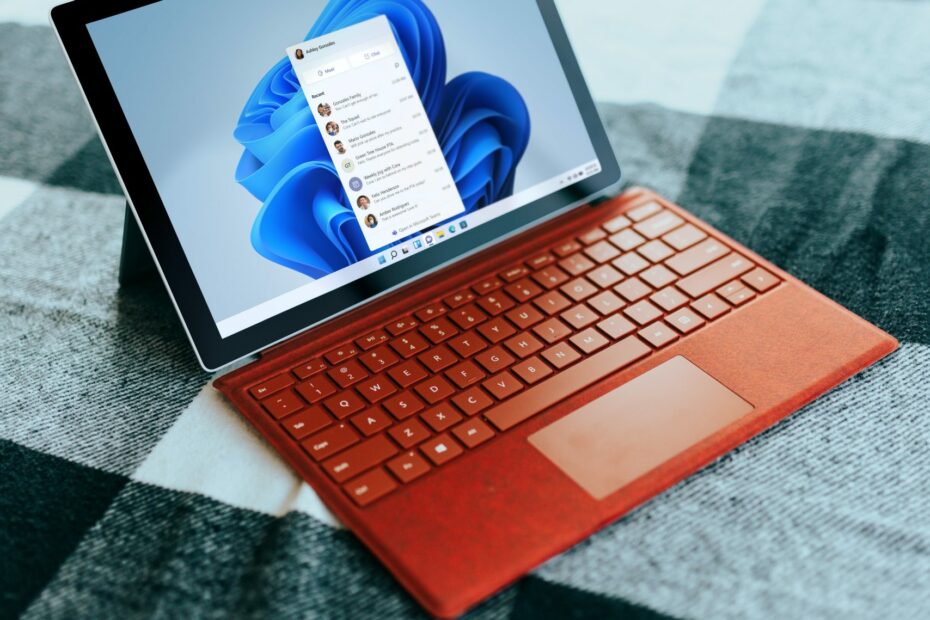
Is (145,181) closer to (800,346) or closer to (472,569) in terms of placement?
(472,569)

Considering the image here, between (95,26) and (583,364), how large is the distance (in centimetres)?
39

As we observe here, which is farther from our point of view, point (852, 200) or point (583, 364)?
point (852, 200)

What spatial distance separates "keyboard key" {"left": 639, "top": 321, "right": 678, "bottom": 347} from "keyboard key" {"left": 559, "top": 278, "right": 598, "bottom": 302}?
0.05 m

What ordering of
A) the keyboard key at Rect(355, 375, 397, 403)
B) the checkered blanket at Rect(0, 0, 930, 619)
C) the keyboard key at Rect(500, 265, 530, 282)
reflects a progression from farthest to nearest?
the keyboard key at Rect(500, 265, 530, 282)
the keyboard key at Rect(355, 375, 397, 403)
the checkered blanket at Rect(0, 0, 930, 619)

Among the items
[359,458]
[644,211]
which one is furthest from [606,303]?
[359,458]

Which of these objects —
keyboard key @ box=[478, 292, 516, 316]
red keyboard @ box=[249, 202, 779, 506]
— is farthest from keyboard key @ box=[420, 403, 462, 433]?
keyboard key @ box=[478, 292, 516, 316]

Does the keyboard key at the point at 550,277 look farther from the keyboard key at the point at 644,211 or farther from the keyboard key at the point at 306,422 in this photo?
the keyboard key at the point at 306,422

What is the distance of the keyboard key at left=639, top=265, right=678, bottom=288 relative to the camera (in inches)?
26.7

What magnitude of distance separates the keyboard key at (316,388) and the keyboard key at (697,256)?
0.92 feet

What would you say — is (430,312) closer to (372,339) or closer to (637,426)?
(372,339)

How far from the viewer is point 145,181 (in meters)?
0.58

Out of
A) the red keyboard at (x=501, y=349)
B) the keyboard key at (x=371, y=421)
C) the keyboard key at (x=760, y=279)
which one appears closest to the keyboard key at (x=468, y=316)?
the red keyboard at (x=501, y=349)

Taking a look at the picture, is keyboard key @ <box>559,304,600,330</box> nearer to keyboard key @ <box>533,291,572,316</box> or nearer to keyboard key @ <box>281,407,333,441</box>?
keyboard key @ <box>533,291,572,316</box>

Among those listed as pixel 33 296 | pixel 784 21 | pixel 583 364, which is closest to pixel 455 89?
pixel 583 364
